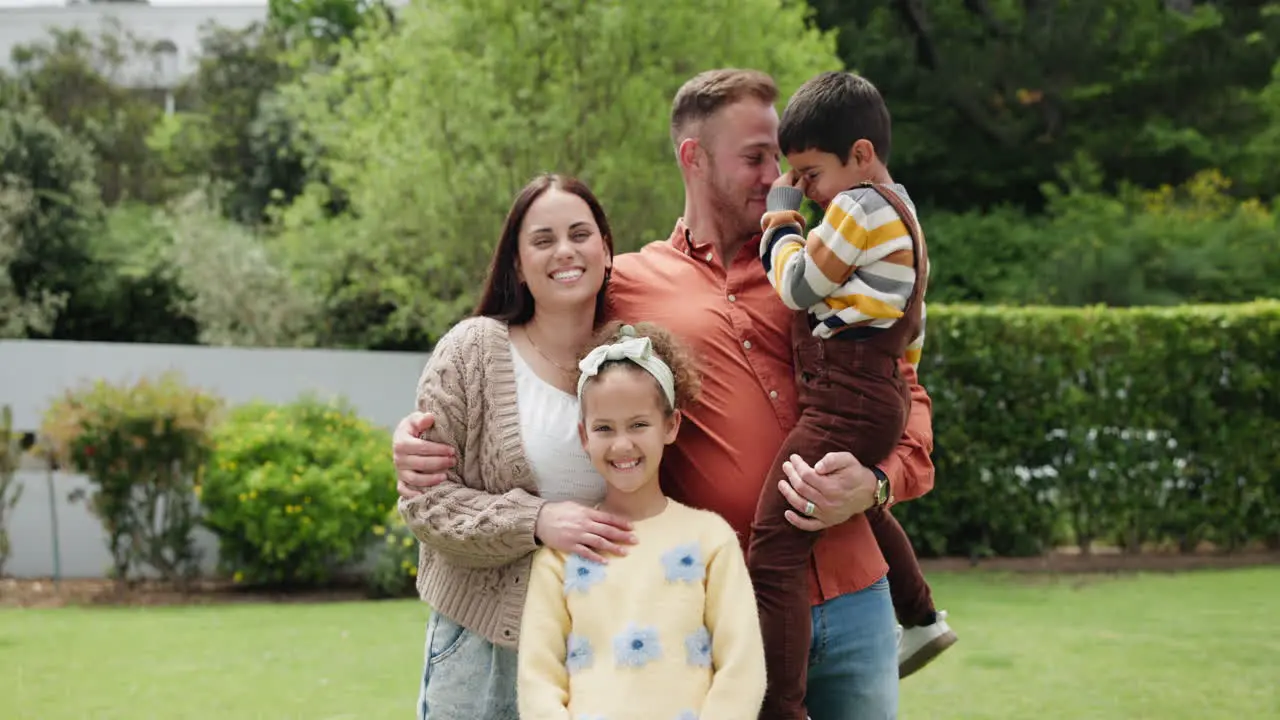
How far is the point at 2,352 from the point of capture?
42.3ft

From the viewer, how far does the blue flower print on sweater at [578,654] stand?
2.64 meters

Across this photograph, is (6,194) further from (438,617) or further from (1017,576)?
(438,617)

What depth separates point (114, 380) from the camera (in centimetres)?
1317

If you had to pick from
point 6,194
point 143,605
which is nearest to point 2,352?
point 143,605

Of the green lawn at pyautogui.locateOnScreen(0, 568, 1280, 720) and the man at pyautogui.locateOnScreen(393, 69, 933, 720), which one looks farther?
the green lawn at pyautogui.locateOnScreen(0, 568, 1280, 720)

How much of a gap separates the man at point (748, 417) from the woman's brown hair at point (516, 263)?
190 millimetres

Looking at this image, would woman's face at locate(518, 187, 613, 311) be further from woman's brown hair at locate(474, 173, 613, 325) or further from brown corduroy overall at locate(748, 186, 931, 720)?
brown corduroy overall at locate(748, 186, 931, 720)

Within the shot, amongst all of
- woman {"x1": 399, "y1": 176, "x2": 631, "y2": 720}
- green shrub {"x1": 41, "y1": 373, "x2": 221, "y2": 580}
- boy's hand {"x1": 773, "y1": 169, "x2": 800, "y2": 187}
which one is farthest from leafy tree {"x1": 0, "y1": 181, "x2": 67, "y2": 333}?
boy's hand {"x1": 773, "y1": 169, "x2": 800, "y2": 187}

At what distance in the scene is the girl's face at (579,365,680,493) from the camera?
268cm

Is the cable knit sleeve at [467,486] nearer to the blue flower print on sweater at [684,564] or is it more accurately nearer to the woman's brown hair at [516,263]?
the woman's brown hair at [516,263]

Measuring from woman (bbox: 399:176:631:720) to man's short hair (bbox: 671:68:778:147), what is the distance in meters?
0.36

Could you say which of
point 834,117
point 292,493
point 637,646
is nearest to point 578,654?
point 637,646

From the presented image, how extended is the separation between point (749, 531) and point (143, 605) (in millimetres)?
8930

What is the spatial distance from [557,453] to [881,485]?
71 cm
